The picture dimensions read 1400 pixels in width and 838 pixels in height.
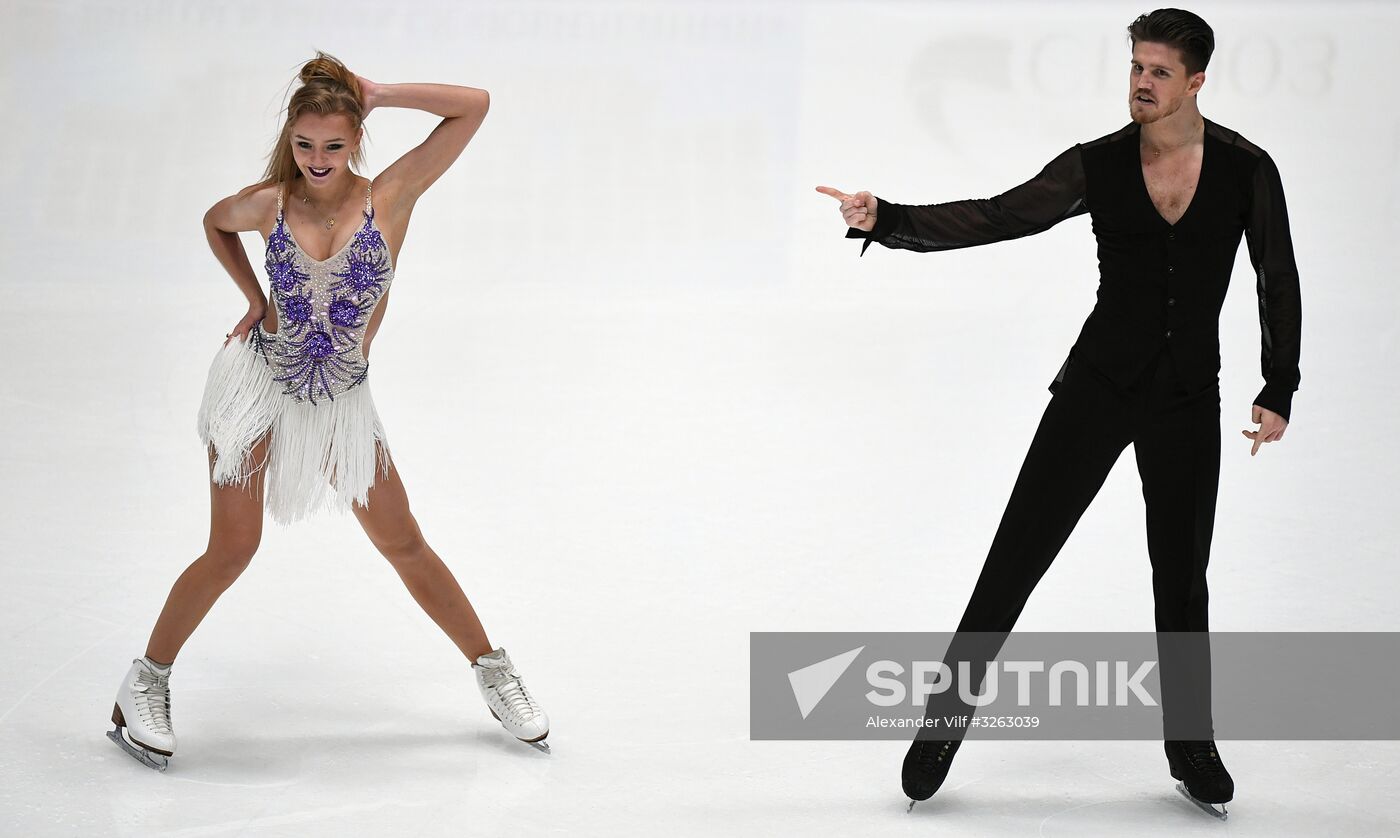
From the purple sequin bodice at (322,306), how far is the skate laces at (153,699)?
2.26 feet

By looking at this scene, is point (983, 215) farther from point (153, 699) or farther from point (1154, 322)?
point (153, 699)

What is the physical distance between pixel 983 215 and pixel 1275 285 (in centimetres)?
58

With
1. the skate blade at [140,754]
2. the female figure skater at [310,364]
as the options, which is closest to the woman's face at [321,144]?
the female figure skater at [310,364]

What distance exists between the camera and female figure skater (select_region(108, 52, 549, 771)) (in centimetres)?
321

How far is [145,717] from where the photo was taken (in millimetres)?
3318

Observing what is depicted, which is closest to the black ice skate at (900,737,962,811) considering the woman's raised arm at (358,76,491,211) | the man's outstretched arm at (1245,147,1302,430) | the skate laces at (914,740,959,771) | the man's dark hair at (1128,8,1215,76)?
the skate laces at (914,740,959,771)

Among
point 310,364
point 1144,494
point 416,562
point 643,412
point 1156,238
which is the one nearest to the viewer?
point 1156,238

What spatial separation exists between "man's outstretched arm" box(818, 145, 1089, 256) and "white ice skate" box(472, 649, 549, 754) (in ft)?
4.09

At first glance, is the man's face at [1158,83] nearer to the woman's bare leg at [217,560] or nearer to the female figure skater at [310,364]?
the female figure skater at [310,364]

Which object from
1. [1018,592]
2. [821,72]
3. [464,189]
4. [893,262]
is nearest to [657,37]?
[821,72]

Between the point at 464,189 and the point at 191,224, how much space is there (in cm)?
133

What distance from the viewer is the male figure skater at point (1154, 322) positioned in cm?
302

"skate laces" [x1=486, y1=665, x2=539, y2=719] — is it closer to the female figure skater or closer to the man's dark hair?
the female figure skater

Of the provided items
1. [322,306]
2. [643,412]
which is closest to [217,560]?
[322,306]
